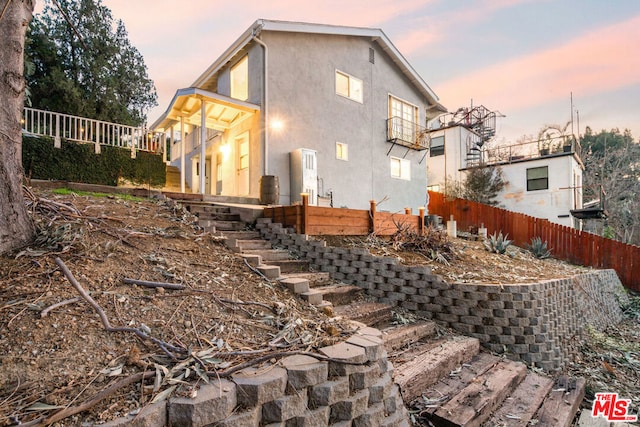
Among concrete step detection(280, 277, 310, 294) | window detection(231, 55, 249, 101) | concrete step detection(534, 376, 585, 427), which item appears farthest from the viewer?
window detection(231, 55, 249, 101)

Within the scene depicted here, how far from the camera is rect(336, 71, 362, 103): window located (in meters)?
9.91

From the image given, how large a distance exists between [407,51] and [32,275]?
12.1m

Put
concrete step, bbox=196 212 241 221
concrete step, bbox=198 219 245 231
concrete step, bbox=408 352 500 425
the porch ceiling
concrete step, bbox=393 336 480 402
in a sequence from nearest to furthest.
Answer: concrete step, bbox=408 352 500 425, concrete step, bbox=393 336 480 402, concrete step, bbox=198 219 245 231, concrete step, bbox=196 212 241 221, the porch ceiling

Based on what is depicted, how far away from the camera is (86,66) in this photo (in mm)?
14242

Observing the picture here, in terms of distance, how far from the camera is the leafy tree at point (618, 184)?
16.2 meters

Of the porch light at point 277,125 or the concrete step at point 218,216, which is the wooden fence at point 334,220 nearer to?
the concrete step at point 218,216

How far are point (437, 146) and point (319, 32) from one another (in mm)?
11216

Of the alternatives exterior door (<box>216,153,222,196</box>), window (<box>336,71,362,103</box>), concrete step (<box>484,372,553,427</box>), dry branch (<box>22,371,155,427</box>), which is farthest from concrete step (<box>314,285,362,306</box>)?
exterior door (<box>216,153,222,196</box>)

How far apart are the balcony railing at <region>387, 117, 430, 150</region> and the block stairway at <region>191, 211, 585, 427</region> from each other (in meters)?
7.96

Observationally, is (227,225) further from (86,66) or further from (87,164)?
(86,66)

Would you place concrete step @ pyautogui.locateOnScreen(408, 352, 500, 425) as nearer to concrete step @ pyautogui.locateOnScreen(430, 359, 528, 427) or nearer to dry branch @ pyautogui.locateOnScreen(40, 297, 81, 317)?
concrete step @ pyautogui.locateOnScreen(430, 359, 528, 427)

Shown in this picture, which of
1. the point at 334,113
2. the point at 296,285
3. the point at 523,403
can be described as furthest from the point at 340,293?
the point at 334,113

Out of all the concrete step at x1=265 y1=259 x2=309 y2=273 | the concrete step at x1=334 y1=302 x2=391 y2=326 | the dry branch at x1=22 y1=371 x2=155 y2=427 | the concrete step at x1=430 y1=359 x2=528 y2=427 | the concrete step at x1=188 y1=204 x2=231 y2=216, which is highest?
the concrete step at x1=188 y1=204 x2=231 y2=216

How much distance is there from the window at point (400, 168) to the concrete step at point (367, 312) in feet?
26.0
